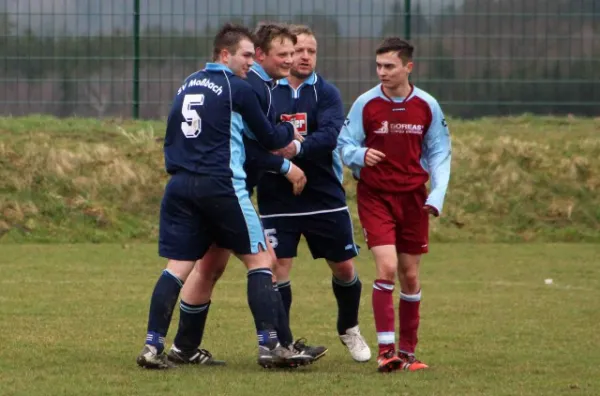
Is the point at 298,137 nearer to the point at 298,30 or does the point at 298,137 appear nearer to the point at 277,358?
the point at 298,30

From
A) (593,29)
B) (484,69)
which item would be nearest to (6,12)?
(484,69)

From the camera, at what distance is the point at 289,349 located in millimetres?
8070

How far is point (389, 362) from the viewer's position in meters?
7.86

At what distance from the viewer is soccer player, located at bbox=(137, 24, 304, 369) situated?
777 centimetres

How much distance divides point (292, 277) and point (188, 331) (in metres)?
5.46

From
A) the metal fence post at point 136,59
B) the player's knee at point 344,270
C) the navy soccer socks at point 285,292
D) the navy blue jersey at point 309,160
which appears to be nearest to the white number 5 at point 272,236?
the navy blue jersey at point 309,160

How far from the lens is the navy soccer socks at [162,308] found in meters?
7.79

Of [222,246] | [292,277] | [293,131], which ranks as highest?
[293,131]

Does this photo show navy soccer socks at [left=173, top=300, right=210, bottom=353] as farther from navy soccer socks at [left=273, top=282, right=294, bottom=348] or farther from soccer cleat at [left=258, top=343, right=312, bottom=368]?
soccer cleat at [left=258, top=343, right=312, bottom=368]

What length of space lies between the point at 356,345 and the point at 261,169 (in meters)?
1.33

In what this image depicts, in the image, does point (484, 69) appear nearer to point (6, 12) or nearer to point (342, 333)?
point (6, 12)

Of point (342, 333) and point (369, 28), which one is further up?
point (369, 28)

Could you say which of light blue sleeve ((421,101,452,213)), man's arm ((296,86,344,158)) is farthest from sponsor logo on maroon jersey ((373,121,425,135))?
man's arm ((296,86,344,158))

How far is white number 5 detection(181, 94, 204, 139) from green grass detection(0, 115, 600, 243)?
939cm
